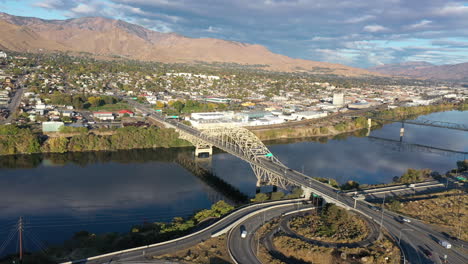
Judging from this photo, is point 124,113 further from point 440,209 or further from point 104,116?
point 440,209

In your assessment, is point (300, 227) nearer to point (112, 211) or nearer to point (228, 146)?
point (112, 211)

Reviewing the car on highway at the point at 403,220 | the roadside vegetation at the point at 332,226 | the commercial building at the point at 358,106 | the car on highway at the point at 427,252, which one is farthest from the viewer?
the commercial building at the point at 358,106

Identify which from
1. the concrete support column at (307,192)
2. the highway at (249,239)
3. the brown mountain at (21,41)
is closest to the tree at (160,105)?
the concrete support column at (307,192)

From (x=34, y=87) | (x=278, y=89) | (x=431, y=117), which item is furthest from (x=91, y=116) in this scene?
(x=431, y=117)

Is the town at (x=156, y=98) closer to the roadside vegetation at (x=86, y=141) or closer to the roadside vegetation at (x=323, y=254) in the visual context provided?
the roadside vegetation at (x=86, y=141)

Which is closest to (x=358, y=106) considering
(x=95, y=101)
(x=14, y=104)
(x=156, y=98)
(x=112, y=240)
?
(x=156, y=98)
